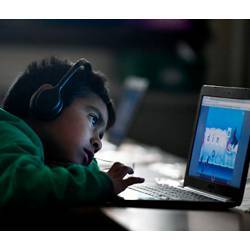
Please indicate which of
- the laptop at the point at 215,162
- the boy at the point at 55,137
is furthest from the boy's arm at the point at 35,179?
the laptop at the point at 215,162

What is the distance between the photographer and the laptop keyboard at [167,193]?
3.45 ft

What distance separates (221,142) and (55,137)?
300 millimetres

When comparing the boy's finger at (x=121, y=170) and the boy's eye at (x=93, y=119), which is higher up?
the boy's eye at (x=93, y=119)

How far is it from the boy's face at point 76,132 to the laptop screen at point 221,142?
225 millimetres

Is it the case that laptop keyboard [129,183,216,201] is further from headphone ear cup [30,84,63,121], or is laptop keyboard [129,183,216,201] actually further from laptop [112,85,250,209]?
headphone ear cup [30,84,63,121]

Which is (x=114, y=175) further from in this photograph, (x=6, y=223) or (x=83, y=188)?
(x=6, y=223)

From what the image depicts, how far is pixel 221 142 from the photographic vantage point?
106 centimetres

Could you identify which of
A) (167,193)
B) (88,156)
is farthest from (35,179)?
(167,193)

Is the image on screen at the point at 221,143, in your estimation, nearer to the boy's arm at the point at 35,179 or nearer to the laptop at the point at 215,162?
the laptop at the point at 215,162

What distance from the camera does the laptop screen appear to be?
1.04m

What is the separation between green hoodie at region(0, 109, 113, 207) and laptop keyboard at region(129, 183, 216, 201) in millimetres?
144

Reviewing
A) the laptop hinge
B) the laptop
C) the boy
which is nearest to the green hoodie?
the boy

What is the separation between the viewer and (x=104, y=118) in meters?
0.96

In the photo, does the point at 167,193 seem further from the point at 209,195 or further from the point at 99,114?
the point at 99,114
